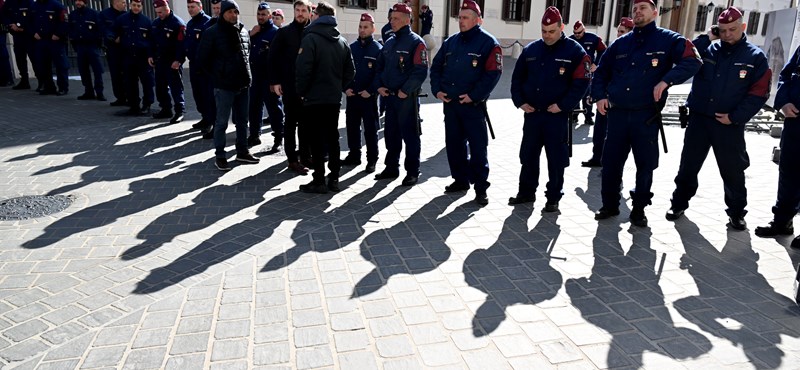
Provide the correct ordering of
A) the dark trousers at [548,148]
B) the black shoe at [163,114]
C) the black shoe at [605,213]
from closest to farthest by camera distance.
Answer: the black shoe at [605,213] < the dark trousers at [548,148] < the black shoe at [163,114]

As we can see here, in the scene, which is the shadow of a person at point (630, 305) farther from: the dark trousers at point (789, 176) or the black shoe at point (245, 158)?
the black shoe at point (245, 158)

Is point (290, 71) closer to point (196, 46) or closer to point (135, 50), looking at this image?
point (196, 46)

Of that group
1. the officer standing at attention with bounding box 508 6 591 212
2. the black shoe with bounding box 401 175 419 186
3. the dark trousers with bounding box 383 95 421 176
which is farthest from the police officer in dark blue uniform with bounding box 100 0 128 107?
the officer standing at attention with bounding box 508 6 591 212

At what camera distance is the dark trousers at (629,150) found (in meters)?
5.11

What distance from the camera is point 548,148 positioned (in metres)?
5.75

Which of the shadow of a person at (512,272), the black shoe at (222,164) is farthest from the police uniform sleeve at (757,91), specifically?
the black shoe at (222,164)

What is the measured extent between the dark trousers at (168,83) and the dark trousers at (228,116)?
290cm

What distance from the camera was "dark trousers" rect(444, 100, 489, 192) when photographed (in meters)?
5.95

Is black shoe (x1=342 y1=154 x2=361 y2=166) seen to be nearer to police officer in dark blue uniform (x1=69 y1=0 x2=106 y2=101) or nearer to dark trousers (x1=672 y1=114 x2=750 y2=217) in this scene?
dark trousers (x1=672 y1=114 x2=750 y2=217)

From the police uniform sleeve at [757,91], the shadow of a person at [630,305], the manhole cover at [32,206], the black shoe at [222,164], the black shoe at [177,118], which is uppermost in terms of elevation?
the police uniform sleeve at [757,91]

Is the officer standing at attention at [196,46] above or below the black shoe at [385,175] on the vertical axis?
above

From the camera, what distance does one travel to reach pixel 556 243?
4.86 metres

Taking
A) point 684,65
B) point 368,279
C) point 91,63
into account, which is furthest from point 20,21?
point 684,65

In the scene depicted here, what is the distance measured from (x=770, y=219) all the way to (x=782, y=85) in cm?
137
